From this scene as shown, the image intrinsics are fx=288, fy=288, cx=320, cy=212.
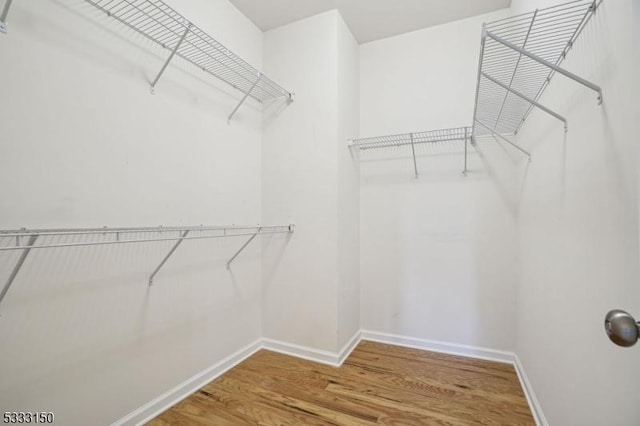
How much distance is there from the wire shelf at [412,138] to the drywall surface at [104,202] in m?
1.15

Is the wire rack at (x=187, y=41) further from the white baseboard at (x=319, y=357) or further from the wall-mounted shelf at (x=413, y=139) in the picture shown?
the white baseboard at (x=319, y=357)

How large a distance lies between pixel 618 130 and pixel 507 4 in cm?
193

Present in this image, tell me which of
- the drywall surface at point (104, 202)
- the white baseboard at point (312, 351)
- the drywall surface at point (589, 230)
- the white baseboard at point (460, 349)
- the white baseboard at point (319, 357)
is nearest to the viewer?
the drywall surface at point (589, 230)

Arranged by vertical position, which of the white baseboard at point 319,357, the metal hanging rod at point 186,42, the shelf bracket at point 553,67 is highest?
the metal hanging rod at point 186,42

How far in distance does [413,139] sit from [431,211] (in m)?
0.61

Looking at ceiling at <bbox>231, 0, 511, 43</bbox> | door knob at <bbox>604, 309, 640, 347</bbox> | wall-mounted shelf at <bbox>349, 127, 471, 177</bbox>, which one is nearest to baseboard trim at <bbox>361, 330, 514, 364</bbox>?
wall-mounted shelf at <bbox>349, 127, 471, 177</bbox>

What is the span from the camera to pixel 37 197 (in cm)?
112

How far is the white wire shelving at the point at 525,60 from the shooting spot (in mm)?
951

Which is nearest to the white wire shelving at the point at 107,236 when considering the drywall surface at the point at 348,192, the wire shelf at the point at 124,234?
the wire shelf at the point at 124,234

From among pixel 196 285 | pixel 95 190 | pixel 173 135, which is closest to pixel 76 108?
pixel 95 190

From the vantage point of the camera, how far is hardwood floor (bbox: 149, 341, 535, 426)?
152 centimetres

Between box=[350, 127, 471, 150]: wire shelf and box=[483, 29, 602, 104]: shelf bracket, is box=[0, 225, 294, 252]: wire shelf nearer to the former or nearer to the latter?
box=[350, 127, 471, 150]: wire shelf

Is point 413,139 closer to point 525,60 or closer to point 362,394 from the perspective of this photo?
point 525,60

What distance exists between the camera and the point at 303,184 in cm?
223
